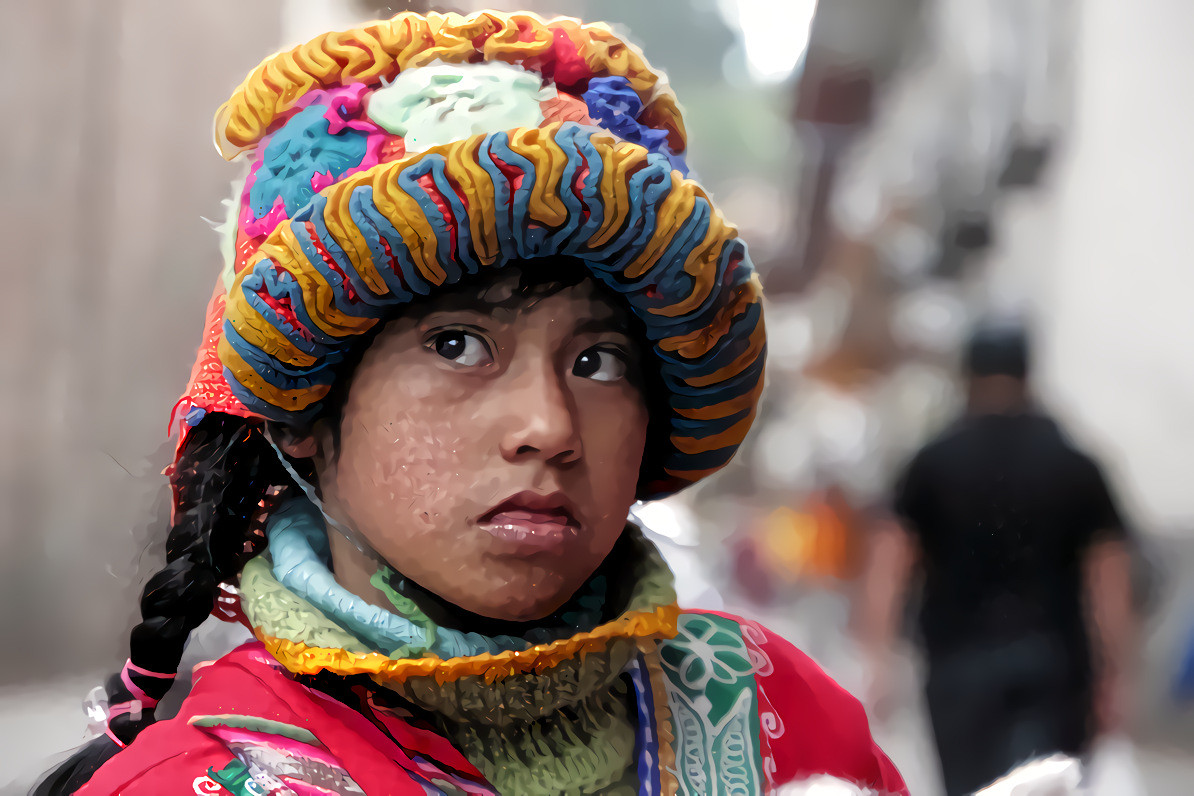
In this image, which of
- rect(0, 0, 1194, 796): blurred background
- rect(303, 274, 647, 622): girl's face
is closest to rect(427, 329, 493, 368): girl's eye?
rect(303, 274, 647, 622): girl's face

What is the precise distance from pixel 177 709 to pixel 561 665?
35 cm

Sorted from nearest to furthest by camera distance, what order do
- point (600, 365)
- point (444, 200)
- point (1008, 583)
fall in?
point (444, 200) → point (600, 365) → point (1008, 583)

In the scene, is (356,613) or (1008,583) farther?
(1008,583)

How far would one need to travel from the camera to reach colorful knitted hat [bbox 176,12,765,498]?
609 mm

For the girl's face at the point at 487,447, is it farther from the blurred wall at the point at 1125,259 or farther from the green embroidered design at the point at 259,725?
the blurred wall at the point at 1125,259

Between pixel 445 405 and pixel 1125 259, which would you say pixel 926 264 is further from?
pixel 445 405

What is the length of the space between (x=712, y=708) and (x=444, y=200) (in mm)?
503

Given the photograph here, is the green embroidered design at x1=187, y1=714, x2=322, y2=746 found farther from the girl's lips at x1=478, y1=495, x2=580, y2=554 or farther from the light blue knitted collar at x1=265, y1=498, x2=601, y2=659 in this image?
the girl's lips at x1=478, y1=495, x2=580, y2=554

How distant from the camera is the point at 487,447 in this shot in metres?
0.65

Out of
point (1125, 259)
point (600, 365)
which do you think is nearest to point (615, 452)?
point (600, 365)

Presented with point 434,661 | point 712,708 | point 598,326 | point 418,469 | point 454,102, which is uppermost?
point 454,102

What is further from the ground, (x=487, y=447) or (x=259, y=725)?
(x=487, y=447)

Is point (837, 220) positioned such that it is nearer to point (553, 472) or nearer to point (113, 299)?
point (553, 472)

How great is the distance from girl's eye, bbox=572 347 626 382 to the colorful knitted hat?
4 centimetres
